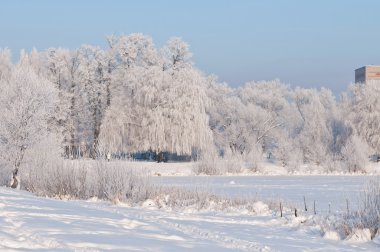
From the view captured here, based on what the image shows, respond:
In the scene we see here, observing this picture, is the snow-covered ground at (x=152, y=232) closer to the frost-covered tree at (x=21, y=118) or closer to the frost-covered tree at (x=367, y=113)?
the frost-covered tree at (x=21, y=118)

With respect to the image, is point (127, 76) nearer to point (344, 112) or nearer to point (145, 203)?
point (344, 112)

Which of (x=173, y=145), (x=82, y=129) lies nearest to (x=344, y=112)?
(x=173, y=145)

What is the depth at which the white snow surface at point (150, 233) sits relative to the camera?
29.5 ft

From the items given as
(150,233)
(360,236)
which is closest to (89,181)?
(150,233)

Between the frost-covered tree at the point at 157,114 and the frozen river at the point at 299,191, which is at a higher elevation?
the frost-covered tree at the point at 157,114

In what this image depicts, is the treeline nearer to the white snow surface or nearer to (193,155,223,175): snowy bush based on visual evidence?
(193,155,223,175): snowy bush

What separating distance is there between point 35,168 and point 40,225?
14.8m

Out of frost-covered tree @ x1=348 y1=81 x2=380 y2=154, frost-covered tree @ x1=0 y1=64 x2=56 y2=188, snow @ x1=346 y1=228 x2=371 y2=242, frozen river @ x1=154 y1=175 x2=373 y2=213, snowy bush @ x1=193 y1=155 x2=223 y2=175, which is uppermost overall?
frost-covered tree @ x1=348 y1=81 x2=380 y2=154

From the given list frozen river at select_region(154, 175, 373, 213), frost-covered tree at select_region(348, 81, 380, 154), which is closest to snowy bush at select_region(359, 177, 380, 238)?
frozen river at select_region(154, 175, 373, 213)

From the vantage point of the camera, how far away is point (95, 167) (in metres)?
21.4

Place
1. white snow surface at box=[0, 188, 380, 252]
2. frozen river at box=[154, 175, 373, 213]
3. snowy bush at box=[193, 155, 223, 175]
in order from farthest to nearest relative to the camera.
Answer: snowy bush at box=[193, 155, 223, 175]
frozen river at box=[154, 175, 373, 213]
white snow surface at box=[0, 188, 380, 252]

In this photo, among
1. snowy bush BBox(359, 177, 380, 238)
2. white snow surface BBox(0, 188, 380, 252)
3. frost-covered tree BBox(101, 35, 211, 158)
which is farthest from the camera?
frost-covered tree BBox(101, 35, 211, 158)

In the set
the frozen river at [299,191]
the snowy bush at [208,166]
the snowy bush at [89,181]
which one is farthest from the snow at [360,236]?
the snowy bush at [208,166]

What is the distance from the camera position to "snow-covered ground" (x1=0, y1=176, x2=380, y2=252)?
29.6 ft
